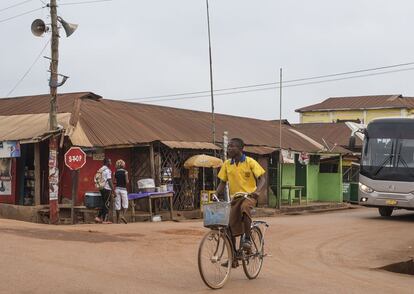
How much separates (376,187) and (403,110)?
147ft

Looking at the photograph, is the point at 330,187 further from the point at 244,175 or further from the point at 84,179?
the point at 244,175

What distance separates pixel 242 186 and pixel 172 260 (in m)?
2.41

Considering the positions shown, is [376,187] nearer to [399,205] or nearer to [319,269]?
[399,205]

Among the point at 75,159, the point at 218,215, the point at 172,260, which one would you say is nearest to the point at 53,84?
the point at 75,159

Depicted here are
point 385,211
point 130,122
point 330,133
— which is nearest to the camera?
point 385,211

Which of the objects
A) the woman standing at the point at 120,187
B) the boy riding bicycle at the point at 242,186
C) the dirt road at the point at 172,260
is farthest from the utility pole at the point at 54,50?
the boy riding bicycle at the point at 242,186

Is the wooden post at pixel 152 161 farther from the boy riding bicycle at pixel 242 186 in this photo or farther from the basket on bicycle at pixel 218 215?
the basket on bicycle at pixel 218 215

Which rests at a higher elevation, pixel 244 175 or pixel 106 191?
pixel 244 175

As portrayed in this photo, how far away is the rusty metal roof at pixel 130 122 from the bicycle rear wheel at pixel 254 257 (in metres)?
10.5

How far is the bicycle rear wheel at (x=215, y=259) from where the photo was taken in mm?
7199

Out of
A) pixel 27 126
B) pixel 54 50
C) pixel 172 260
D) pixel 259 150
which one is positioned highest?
pixel 54 50

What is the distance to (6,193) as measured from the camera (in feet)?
65.0

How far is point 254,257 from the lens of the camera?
8.23 m

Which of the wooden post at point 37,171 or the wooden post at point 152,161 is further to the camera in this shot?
the wooden post at point 152,161
